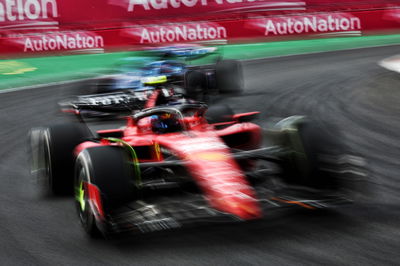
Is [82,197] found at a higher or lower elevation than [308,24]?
higher

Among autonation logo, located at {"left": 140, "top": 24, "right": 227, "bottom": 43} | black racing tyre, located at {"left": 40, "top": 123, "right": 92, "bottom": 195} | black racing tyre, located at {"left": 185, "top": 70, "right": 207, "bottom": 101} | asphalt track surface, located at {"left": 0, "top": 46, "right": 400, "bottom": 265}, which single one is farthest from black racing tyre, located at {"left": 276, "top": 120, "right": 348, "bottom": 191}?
autonation logo, located at {"left": 140, "top": 24, "right": 227, "bottom": 43}

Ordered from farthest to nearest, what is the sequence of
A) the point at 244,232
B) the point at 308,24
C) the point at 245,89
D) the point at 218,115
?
1. the point at 308,24
2. the point at 245,89
3. the point at 218,115
4. the point at 244,232

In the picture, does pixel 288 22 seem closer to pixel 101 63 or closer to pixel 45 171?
pixel 101 63

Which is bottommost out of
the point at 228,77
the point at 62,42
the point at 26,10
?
the point at 62,42

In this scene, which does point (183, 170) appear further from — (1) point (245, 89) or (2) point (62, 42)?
(2) point (62, 42)

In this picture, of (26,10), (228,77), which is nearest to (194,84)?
(228,77)

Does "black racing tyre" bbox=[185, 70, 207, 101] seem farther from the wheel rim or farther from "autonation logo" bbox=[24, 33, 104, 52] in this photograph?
"autonation logo" bbox=[24, 33, 104, 52]

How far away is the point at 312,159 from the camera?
19.1 feet

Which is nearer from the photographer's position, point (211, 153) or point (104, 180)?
point (104, 180)

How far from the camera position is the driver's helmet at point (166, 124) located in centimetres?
671

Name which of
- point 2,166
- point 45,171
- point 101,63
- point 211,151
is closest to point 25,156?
point 2,166

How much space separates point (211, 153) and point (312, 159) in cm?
83

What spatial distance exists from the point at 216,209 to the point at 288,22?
14.4 metres

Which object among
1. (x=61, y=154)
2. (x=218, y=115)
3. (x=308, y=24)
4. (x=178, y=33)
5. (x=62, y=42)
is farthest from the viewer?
(x=308, y=24)
